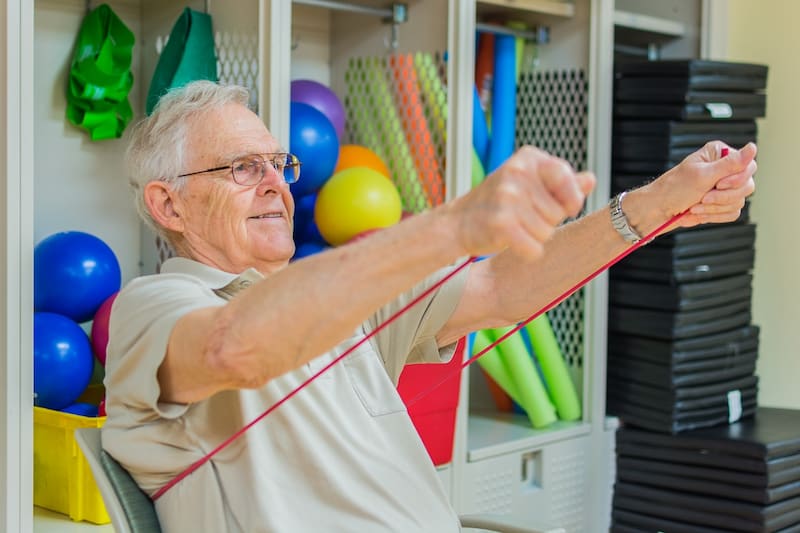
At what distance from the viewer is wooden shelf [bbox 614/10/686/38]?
3.40 meters

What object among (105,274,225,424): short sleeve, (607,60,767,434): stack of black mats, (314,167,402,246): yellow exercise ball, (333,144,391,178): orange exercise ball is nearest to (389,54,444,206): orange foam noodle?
(333,144,391,178): orange exercise ball

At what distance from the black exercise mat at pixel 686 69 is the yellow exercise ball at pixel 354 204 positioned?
2.91 ft

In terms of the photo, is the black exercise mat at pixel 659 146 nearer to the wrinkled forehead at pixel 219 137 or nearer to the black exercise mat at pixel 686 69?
the black exercise mat at pixel 686 69

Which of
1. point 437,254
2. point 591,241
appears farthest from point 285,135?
point 437,254

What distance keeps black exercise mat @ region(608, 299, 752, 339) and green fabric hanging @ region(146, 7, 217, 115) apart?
1393mm

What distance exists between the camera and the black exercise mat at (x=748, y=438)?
307cm

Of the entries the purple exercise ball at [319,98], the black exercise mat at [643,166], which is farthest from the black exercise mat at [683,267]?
the purple exercise ball at [319,98]

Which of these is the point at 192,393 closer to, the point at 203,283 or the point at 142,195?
the point at 203,283

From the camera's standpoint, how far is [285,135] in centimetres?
252

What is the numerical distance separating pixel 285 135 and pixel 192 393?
3.96 feet

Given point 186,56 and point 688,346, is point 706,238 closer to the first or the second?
point 688,346

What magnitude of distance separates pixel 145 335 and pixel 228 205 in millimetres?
385

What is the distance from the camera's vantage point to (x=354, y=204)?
272 centimetres

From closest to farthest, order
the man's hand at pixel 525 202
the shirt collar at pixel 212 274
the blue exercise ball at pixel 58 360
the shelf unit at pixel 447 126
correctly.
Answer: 1. the man's hand at pixel 525 202
2. the shirt collar at pixel 212 274
3. the blue exercise ball at pixel 58 360
4. the shelf unit at pixel 447 126
